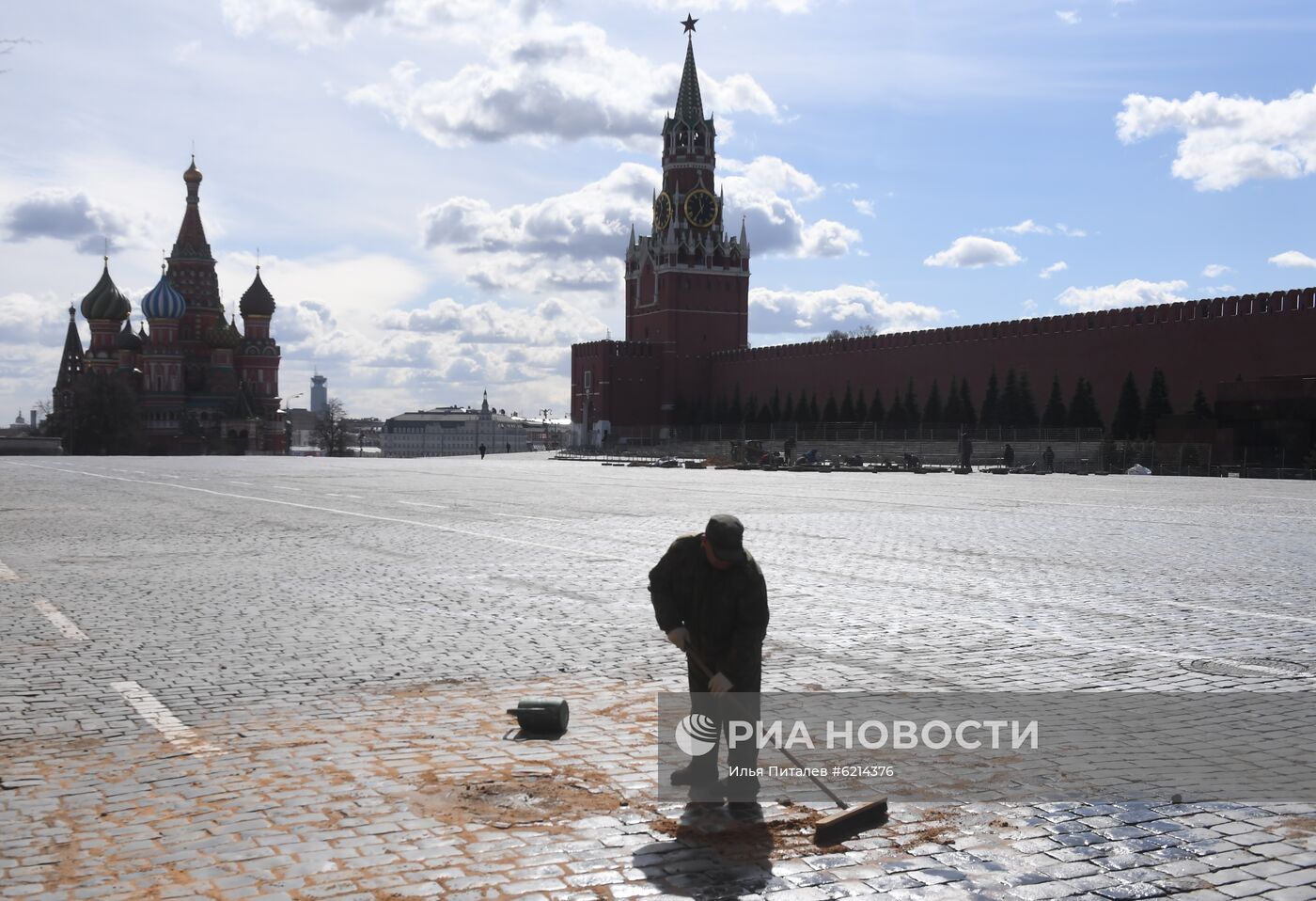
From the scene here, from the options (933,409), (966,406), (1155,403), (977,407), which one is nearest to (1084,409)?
(1155,403)

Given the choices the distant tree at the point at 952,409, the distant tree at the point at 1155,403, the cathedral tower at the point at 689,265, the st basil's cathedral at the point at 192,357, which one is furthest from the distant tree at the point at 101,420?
the distant tree at the point at 1155,403

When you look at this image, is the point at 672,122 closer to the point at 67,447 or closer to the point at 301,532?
the point at 67,447

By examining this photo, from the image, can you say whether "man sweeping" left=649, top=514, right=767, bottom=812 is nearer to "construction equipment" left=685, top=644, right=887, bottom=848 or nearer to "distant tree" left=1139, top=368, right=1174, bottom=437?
"construction equipment" left=685, top=644, right=887, bottom=848

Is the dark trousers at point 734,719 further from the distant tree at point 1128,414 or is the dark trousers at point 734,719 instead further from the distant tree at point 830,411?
the distant tree at point 830,411

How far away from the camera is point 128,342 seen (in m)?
88.3

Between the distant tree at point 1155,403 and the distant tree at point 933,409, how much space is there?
11606 mm

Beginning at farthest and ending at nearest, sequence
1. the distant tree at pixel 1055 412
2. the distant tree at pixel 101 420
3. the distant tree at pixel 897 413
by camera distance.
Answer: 1. the distant tree at pixel 101 420
2. the distant tree at pixel 897 413
3. the distant tree at pixel 1055 412

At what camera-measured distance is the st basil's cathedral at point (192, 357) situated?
83.7 metres

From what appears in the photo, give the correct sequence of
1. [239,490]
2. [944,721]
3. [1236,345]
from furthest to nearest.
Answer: [1236,345]
[239,490]
[944,721]

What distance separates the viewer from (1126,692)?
5.70 meters

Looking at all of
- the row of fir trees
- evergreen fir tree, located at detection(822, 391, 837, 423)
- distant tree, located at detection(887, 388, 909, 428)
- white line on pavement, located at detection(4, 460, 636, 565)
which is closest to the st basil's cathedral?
the row of fir trees

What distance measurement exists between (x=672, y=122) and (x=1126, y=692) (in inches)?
3308

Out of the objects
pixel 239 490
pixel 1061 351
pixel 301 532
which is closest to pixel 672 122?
pixel 1061 351

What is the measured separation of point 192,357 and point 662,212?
32.9 m
